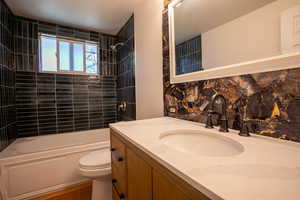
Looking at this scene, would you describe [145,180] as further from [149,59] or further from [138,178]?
[149,59]

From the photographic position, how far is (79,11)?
1.92m

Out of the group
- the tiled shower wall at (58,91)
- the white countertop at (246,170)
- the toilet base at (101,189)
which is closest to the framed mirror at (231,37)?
the white countertop at (246,170)

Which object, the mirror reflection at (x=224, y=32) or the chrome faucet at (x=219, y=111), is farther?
the chrome faucet at (x=219, y=111)

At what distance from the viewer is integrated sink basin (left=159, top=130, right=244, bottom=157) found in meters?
0.70

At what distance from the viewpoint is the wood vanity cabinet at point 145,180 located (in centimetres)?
40

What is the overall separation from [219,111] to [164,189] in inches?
23.7

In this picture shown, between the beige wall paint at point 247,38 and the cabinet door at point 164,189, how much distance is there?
72 cm

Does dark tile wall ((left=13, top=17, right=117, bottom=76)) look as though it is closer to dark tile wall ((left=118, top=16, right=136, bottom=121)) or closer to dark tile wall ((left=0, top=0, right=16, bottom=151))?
dark tile wall ((left=0, top=0, right=16, bottom=151))

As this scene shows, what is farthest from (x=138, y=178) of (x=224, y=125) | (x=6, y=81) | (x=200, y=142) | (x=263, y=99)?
(x=6, y=81)

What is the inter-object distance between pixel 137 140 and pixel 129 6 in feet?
6.24

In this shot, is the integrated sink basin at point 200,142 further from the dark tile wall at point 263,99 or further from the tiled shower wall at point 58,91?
the tiled shower wall at point 58,91

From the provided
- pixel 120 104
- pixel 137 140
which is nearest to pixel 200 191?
pixel 137 140

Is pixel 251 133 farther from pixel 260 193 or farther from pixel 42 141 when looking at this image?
pixel 42 141

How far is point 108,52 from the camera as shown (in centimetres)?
272
